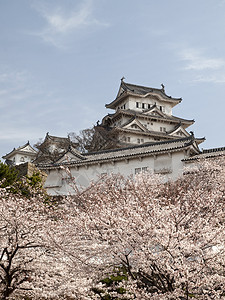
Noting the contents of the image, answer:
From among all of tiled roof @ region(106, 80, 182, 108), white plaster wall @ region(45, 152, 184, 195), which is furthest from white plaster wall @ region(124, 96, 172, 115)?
white plaster wall @ region(45, 152, 184, 195)

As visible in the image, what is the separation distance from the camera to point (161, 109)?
4944cm

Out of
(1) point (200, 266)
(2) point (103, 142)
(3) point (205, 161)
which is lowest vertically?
(1) point (200, 266)

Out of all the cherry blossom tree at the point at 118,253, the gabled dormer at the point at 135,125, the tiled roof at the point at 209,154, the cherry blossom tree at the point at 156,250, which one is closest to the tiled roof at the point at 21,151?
the gabled dormer at the point at 135,125

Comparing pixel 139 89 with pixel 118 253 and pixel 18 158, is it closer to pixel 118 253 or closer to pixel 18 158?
pixel 18 158

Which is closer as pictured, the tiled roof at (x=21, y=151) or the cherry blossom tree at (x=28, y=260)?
the cherry blossom tree at (x=28, y=260)

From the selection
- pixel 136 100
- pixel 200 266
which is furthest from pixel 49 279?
pixel 136 100

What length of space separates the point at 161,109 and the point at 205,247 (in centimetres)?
4250

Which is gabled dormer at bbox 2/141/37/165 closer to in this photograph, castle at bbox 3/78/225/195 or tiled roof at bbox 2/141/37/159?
tiled roof at bbox 2/141/37/159

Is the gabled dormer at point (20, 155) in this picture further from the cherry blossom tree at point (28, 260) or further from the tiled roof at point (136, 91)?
the cherry blossom tree at point (28, 260)

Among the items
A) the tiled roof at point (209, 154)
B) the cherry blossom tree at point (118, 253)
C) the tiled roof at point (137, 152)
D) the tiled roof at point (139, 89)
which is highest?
the tiled roof at point (139, 89)

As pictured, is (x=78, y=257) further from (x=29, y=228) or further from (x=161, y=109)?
(x=161, y=109)

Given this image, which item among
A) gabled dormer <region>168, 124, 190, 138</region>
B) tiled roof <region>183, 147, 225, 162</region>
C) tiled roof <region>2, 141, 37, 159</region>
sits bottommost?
tiled roof <region>183, 147, 225, 162</region>

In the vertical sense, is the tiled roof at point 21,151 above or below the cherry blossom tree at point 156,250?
above

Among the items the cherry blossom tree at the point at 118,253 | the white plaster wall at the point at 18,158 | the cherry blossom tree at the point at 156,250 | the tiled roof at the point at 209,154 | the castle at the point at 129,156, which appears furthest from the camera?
the white plaster wall at the point at 18,158
